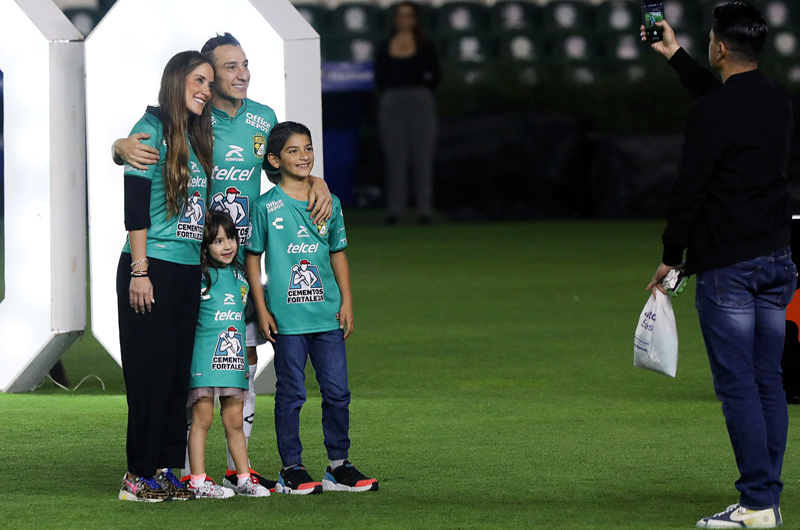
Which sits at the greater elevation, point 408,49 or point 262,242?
point 408,49

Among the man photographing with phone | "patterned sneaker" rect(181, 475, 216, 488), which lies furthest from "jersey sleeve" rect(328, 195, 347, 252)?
the man photographing with phone

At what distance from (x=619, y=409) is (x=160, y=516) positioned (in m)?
2.35

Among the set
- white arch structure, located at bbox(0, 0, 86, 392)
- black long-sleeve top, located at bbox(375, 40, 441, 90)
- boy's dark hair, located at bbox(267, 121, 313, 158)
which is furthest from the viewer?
black long-sleeve top, located at bbox(375, 40, 441, 90)

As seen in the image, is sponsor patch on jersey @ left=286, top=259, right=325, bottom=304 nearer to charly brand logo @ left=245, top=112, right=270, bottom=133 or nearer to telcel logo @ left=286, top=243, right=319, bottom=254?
telcel logo @ left=286, top=243, right=319, bottom=254

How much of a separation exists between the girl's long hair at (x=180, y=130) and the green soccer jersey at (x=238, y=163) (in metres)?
0.07

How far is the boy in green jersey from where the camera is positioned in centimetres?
414

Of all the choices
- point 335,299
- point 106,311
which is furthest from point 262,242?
point 106,311

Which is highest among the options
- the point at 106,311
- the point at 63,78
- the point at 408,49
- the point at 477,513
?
the point at 408,49

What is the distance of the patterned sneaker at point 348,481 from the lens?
4.13 m

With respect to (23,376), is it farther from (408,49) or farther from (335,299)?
(408,49)

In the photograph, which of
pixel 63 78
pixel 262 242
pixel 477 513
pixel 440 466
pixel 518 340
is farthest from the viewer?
pixel 518 340

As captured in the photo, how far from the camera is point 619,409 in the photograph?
18.2ft

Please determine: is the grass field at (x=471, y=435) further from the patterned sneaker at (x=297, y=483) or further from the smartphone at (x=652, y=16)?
the smartphone at (x=652, y=16)

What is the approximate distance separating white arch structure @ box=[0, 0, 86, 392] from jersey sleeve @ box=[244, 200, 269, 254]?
6.51ft
